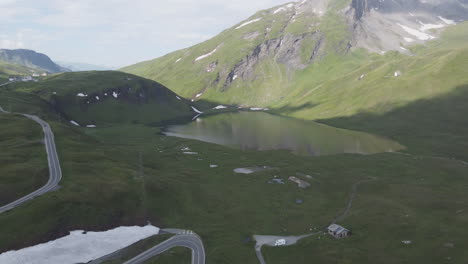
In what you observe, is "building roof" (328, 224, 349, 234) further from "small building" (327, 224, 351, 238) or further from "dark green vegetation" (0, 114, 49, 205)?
"dark green vegetation" (0, 114, 49, 205)

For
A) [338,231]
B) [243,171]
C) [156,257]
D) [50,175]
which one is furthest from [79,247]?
[243,171]

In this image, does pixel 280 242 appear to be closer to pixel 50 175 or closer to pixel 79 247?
pixel 79 247

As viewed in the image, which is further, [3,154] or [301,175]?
[301,175]

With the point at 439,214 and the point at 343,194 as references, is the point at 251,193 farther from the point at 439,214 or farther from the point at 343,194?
the point at 439,214

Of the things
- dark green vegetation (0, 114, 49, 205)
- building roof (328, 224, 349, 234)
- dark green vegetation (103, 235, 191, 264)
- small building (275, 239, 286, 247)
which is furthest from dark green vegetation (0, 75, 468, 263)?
dark green vegetation (0, 114, 49, 205)

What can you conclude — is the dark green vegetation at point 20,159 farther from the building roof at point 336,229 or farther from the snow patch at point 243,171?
the building roof at point 336,229

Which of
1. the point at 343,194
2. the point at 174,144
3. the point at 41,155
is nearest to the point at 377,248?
the point at 343,194

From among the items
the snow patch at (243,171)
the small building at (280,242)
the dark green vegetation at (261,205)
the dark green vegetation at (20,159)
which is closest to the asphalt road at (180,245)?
the dark green vegetation at (261,205)
